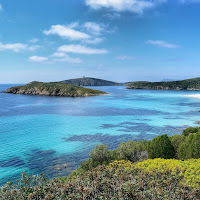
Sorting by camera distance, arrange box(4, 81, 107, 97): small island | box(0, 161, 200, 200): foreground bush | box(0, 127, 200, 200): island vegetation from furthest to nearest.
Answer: box(4, 81, 107, 97): small island, box(0, 127, 200, 200): island vegetation, box(0, 161, 200, 200): foreground bush

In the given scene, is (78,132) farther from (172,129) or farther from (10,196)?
(10,196)

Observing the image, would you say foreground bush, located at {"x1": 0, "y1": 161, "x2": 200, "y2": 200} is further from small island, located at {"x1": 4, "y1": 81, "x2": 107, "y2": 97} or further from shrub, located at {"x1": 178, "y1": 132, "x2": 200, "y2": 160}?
small island, located at {"x1": 4, "y1": 81, "x2": 107, "y2": 97}

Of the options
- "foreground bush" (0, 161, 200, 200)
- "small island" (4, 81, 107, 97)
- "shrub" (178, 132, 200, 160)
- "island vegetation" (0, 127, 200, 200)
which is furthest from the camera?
"small island" (4, 81, 107, 97)

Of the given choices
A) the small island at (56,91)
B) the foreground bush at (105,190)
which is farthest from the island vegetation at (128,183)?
the small island at (56,91)

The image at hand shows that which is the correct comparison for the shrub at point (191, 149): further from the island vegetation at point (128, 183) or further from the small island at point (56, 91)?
the small island at point (56, 91)

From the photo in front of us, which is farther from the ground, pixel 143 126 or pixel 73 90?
pixel 73 90

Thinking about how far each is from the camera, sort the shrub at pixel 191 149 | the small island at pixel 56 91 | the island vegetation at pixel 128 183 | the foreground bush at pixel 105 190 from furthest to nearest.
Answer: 1. the small island at pixel 56 91
2. the shrub at pixel 191 149
3. the island vegetation at pixel 128 183
4. the foreground bush at pixel 105 190

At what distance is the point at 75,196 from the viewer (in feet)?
30.8

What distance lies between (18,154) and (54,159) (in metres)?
7.23

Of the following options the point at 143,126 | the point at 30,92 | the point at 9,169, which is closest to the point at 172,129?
the point at 143,126

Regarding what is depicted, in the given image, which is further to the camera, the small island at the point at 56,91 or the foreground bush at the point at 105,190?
the small island at the point at 56,91

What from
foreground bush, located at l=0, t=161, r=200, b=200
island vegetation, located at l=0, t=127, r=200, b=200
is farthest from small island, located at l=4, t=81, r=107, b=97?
foreground bush, located at l=0, t=161, r=200, b=200

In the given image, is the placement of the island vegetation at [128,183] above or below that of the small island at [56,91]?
below

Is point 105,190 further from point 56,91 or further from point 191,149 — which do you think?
point 56,91
